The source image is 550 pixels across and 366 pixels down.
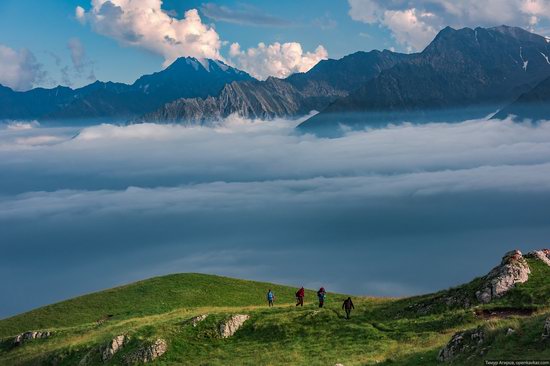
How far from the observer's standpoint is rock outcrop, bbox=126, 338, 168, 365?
163 ft

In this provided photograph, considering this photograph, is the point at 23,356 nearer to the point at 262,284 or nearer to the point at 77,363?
the point at 77,363

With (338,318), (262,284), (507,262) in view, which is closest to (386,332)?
(338,318)

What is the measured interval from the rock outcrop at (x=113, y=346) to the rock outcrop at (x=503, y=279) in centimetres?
3698

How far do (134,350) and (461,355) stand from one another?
1324 inches

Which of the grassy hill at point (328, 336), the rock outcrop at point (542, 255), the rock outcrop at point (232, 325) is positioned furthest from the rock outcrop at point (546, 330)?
the rock outcrop at point (232, 325)

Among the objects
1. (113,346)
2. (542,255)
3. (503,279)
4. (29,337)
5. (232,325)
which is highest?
(542,255)

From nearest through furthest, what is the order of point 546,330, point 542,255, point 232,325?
point 546,330 < point 232,325 < point 542,255

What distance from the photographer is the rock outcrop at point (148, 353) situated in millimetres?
49562

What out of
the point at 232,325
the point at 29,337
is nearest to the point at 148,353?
the point at 232,325

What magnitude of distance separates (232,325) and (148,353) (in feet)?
30.4

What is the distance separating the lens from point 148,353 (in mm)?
49906

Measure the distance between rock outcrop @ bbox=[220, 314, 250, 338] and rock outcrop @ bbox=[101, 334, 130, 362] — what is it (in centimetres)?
1035

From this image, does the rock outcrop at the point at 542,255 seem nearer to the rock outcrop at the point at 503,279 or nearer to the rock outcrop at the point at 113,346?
the rock outcrop at the point at 503,279

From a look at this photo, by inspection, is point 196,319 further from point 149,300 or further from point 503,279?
point 149,300
